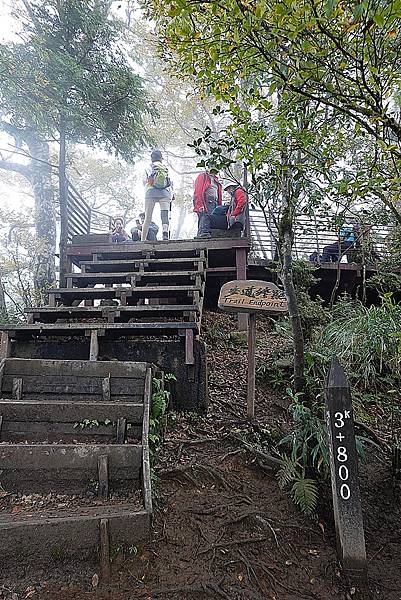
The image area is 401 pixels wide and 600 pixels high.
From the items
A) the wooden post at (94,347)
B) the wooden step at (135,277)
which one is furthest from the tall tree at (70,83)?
the wooden post at (94,347)

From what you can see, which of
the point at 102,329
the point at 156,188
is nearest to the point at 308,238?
the point at 156,188

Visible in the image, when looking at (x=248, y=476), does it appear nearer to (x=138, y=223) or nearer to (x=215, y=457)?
(x=215, y=457)

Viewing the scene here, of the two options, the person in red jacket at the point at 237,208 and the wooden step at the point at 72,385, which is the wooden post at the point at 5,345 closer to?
the wooden step at the point at 72,385

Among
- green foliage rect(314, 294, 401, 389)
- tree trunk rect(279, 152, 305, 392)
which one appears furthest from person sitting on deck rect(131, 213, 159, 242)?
green foliage rect(314, 294, 401, 389)

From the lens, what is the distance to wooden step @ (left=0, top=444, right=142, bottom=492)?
319 centimetres

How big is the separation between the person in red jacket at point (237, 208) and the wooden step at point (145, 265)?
1096mm

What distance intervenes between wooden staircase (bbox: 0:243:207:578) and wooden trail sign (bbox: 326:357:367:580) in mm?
1391

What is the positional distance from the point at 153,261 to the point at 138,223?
419cm

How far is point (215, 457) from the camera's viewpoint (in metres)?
3.84

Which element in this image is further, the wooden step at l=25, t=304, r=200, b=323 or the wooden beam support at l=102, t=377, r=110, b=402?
the wooden step at l=25, t=304, r=200, b=323

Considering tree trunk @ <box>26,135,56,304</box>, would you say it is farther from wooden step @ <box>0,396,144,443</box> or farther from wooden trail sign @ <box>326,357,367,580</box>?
wooden trail sign @ <box>326,357,367,580</box>

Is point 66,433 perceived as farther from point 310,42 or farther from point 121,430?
point 310,42

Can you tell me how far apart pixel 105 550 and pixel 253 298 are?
273cm

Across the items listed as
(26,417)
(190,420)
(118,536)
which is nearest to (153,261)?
(190,420)
